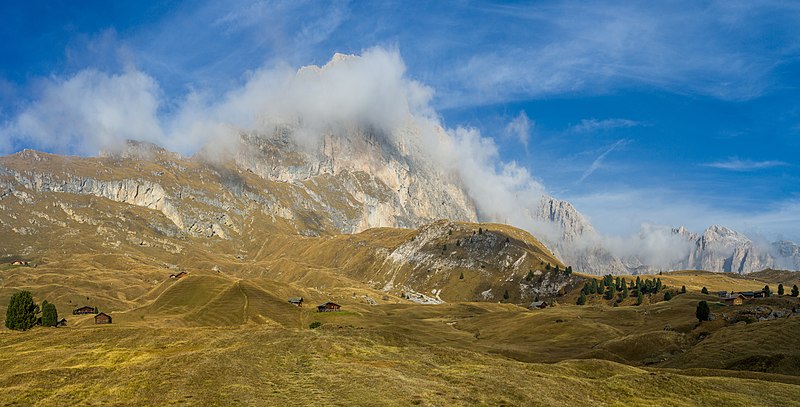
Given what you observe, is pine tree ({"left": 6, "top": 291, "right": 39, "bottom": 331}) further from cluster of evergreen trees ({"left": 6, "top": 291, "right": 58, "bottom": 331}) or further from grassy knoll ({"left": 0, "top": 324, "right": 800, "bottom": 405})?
grassy knoll ({"left": 0, "top": 324, "right": 800, "bottom": 405})

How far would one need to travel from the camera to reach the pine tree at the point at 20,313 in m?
141

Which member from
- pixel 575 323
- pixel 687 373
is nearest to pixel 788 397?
pixel 687 373

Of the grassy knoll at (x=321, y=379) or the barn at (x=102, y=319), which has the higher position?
the grassy knoll at (x=321, y=379)

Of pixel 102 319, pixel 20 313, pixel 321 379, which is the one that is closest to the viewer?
pixel 321 379

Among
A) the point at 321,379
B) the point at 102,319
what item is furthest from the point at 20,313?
the point at 321,379

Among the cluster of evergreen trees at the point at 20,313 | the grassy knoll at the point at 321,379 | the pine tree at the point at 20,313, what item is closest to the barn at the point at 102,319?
the cluster of evergreen trees at the point at 20,313

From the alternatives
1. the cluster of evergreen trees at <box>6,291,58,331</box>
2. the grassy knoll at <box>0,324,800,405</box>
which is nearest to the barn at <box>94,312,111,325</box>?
the cluster of evergreen trees at <box>6,291,58,331</box>

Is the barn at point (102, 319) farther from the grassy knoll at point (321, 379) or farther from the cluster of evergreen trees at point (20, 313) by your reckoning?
the grassy knoll at point (321, 379)

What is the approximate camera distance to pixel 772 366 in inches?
3376

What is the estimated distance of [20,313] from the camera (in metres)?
143

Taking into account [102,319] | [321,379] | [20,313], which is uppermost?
[321,379]

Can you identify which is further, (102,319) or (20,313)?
(102,319)

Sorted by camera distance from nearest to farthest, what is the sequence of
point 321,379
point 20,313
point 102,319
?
1. point 321,379
2. point 20,313
3. point 102,319

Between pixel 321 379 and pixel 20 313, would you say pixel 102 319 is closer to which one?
pixel 20 313
